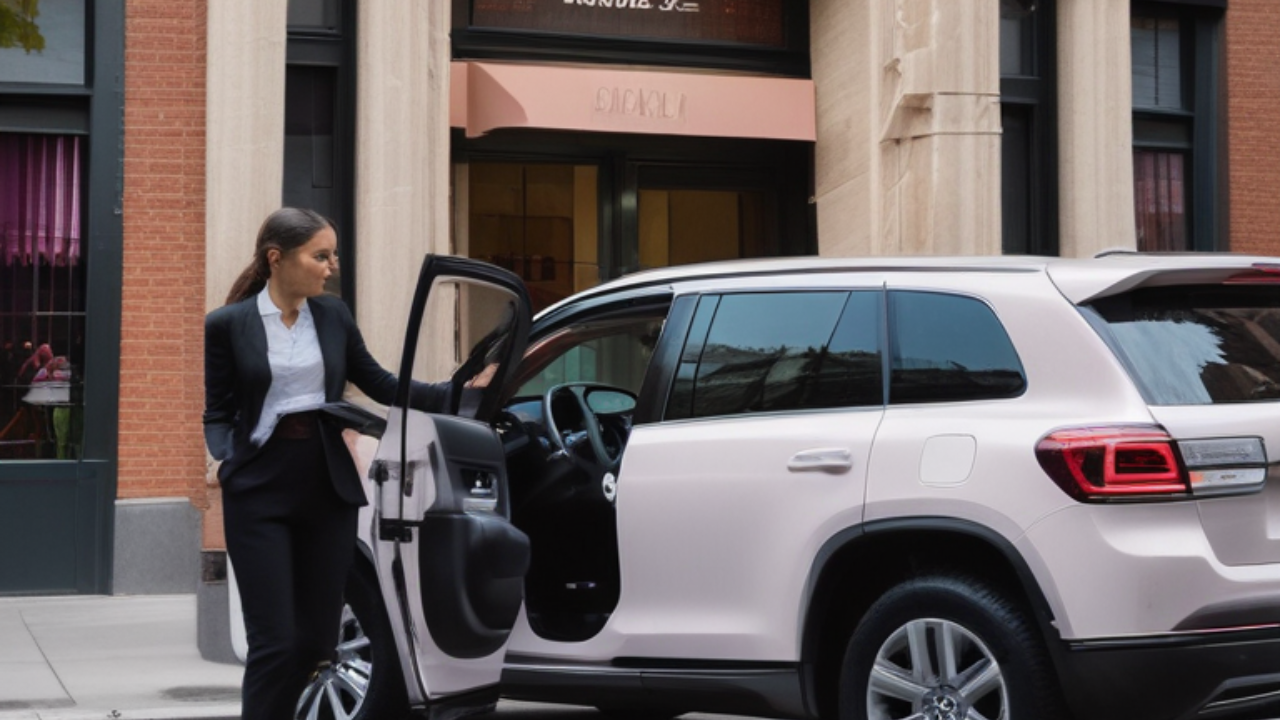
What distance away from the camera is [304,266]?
5.95 metres

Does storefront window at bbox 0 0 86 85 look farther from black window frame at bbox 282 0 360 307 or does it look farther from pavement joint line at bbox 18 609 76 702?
pavement joint line at bbox 18 609 76 702

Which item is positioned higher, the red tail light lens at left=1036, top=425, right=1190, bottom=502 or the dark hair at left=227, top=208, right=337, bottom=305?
the dark hair at left=227, top=208, right=337, bottom=305

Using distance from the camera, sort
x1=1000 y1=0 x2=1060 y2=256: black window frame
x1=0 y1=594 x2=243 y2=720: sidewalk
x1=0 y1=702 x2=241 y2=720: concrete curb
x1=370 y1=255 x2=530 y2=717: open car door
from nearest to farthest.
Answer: x1=370 y1=255 x2=530 y2=717: open car door, x1=0 y1=702 x2=241 y2=720: concrete curb, x1=0 y1=594 x2=243 y2=720: sidewalk, x1=1000 y1=0 x2=1060 y2=256: black window frame

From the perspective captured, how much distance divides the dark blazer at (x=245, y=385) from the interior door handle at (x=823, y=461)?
1.58 metres

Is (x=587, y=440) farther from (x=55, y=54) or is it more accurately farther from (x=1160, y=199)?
(x=1160, y=199)

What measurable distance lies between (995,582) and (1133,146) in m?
11.2

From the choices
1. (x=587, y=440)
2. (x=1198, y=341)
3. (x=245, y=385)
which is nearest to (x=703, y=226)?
(x=587, y=440)

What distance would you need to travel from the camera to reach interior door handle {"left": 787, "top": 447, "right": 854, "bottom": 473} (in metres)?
6.61

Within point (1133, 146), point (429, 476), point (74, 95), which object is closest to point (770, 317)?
point (429, 476)

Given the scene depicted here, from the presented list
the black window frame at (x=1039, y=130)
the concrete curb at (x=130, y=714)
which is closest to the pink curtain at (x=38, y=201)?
the concrete curb at (x=130, y=714)

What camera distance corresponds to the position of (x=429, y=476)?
20.2ft

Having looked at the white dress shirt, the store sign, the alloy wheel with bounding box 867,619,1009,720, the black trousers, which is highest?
the store sign

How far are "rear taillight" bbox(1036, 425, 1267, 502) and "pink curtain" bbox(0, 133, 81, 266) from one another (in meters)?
10.0

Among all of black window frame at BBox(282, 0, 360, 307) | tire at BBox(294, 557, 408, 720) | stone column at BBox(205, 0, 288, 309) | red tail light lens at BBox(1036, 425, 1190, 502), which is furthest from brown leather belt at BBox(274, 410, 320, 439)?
black window frame at BBox(282, 0, 360, 307)
